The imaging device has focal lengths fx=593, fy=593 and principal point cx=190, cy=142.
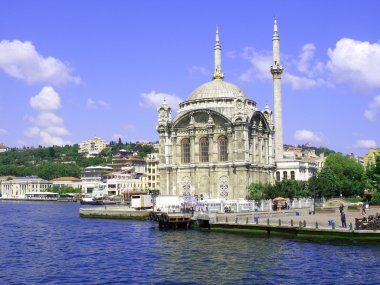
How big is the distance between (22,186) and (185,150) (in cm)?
12865

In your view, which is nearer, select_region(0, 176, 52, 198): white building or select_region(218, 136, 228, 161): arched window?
select_region(218, 136, 228, 161): arched window

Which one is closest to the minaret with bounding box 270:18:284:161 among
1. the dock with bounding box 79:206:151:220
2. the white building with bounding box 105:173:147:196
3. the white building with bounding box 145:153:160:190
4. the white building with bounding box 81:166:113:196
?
the dock with bounding box 79:206:151:220

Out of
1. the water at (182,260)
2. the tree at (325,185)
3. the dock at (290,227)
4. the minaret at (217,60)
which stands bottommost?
the water at (182,260)

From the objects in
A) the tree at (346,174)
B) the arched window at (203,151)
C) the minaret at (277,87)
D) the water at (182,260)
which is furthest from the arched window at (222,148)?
the water at (182,260)

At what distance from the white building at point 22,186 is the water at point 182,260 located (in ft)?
480

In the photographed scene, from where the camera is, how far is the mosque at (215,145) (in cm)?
7100

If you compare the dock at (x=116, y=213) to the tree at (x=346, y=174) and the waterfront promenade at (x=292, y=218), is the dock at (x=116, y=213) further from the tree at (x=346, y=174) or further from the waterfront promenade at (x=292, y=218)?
the tree at (x=346, y=174)

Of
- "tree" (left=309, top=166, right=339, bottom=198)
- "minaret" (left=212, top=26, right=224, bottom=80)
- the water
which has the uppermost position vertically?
"minaret" (left=212, top=26, right=224, bottom=80)

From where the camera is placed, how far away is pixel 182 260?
3256 centimetres

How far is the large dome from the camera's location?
249ft

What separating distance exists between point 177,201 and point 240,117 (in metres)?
14.8

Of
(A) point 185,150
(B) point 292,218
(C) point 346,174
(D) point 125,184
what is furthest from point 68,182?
(B) point 292,218

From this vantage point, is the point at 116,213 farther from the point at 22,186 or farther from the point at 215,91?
the point at 22,186

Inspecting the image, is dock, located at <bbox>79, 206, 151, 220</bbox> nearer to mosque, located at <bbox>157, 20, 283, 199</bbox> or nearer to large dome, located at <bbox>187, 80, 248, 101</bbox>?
mosque, located at <bbox>157, 20, 283, 199</bbox>
